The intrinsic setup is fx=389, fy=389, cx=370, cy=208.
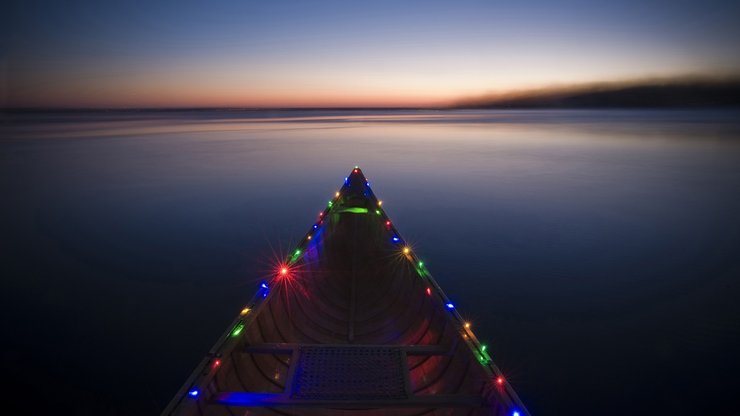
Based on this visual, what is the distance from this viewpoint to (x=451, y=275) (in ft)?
37.4

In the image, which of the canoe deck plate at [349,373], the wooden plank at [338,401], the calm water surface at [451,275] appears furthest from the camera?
the calm water surface at [451,275]

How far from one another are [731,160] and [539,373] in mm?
38230

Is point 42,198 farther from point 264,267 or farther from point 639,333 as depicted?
point 639,333

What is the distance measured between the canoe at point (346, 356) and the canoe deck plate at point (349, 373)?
1cm

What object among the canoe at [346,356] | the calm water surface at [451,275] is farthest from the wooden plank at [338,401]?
the calm water surface at [451,275]

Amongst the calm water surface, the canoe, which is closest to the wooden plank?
the canoe

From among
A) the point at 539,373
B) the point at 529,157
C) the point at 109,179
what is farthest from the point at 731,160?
the point at 109,179

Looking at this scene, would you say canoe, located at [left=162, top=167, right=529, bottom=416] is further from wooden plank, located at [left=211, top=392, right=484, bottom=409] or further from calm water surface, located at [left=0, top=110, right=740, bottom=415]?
calm water surface, located at [left=0, top=110, right=740, bottom=415]

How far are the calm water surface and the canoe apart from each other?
7.64 feet

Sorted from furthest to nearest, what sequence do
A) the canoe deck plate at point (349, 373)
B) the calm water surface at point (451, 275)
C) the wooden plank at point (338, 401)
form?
the calm water surface at point (451, 275) → the canoe deck plate at point (349, 373) → the wooden plank at point (338, 401)

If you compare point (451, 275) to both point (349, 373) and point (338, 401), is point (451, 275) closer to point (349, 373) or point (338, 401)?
point (349, 373)

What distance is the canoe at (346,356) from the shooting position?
4199mm

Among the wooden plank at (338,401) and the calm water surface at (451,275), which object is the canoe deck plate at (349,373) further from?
the calm water surface at (451,275)

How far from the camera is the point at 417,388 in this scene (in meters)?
5.31
